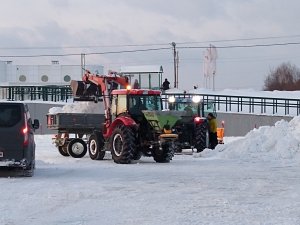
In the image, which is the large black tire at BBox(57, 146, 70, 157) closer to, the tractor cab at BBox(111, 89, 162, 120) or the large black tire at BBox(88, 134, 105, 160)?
the large black tire at BBox(88, 134, 105, 160)

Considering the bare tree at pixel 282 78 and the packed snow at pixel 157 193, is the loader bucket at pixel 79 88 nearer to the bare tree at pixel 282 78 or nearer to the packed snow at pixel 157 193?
the packed snow at pixel 157 193

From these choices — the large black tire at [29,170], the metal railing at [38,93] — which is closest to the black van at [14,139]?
the large black tire at [29,170]

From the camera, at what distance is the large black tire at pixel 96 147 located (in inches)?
910

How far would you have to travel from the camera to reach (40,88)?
2117 inches

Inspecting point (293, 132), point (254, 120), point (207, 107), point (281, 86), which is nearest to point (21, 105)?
point (293, 132)

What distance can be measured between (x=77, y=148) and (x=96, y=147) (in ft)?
6.61

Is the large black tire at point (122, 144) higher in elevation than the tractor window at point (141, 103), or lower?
lower

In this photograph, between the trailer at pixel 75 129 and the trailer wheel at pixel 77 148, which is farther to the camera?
the trailer at pixel 75 129

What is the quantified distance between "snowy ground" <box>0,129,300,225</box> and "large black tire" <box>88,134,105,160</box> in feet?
6.80

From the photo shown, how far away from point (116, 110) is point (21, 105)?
676 cm

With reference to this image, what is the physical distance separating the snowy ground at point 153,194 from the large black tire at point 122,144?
653 mm

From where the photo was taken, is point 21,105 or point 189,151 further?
point 189,151

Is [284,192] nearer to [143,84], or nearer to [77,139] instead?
[77,139]

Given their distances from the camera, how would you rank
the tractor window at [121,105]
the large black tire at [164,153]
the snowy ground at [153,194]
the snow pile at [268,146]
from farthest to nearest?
the snow pile at [268,146], the tractor window at [121,105], the large black tire at [164,153], the snowy ground at [153,194]
